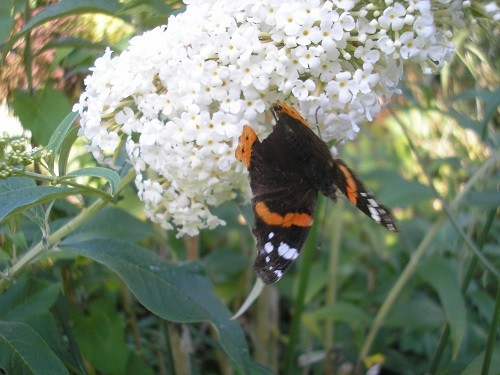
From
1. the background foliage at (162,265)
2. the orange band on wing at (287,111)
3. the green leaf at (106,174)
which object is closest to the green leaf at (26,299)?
the background foliage at (162,265)

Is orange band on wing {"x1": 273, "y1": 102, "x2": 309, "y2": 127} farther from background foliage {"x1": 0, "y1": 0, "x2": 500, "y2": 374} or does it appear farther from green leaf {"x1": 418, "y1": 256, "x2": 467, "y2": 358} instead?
green leaf {"x1": 418, "y1": 256, "x2": 467, "y2": 358}

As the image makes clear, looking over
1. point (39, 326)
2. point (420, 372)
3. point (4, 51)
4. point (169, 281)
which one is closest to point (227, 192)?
point (169, 281)

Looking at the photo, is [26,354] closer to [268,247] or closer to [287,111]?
[268,247]

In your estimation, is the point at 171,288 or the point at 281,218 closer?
the point at 281,218

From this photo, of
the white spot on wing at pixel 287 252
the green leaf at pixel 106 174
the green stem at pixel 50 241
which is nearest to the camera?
the green leaf at pixel 106 174

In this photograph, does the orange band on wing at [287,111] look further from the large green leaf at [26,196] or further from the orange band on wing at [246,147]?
the large green leaf at [26,196]

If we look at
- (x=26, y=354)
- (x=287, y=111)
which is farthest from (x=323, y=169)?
(x=26, y=354)

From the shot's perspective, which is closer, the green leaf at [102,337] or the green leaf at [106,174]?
the green leaf at [106,174]

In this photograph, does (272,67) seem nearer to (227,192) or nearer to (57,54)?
(227,192)
